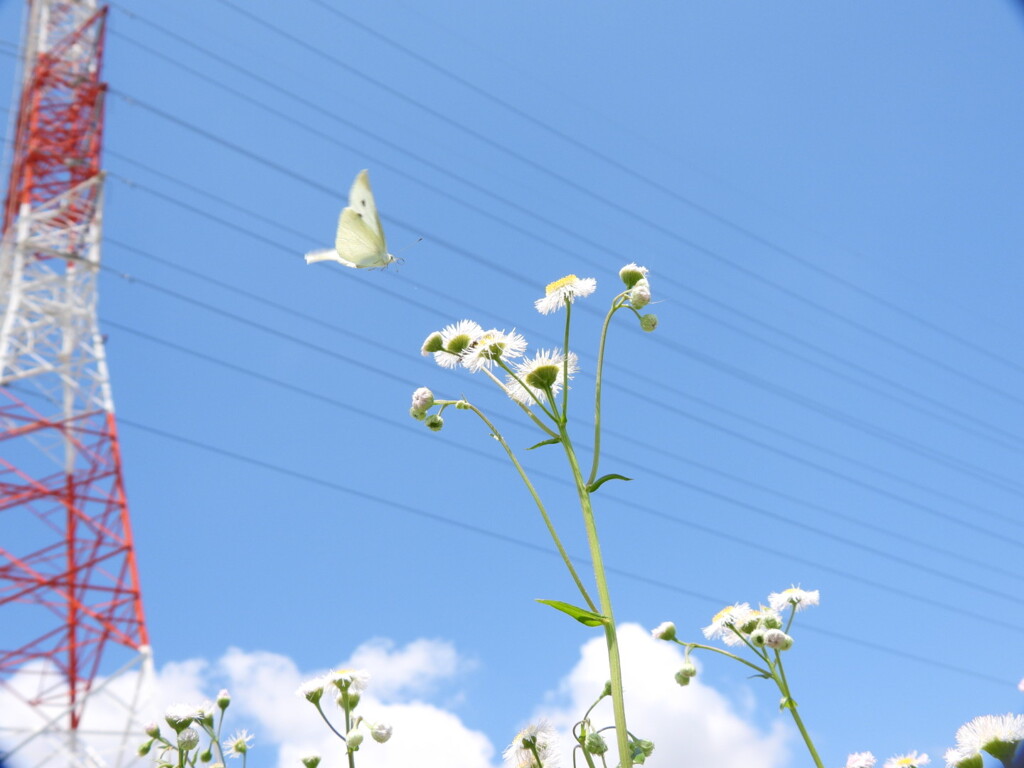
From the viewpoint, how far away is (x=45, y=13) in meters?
11.4

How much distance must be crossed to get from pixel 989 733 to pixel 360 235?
1654 millimetres

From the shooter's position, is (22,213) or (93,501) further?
(22,213)

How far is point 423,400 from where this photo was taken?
1.48m

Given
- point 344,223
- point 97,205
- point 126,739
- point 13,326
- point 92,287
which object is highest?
point 97,205

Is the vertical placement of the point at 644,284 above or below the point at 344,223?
below

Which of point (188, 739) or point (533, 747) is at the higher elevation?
point (533, 747)

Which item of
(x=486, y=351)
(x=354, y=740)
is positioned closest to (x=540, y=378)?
(x=486, y=351)

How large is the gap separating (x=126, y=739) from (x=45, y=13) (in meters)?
9.17

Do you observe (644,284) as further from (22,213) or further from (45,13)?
(45,13)

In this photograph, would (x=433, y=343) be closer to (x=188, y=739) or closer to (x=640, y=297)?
(x=640, y=297)

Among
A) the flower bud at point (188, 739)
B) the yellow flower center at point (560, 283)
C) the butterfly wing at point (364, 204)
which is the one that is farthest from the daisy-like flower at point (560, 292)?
the flower bud at point (188, 739)

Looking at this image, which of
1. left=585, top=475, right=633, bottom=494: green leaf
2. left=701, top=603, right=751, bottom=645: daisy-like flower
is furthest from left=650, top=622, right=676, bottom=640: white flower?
left=585, top=475, right=633, bottom=494: green leaf

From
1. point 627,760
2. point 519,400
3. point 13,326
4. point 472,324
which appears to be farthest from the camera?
point 13,326

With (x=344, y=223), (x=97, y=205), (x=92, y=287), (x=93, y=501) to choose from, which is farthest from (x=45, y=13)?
(x=344, y=223)
